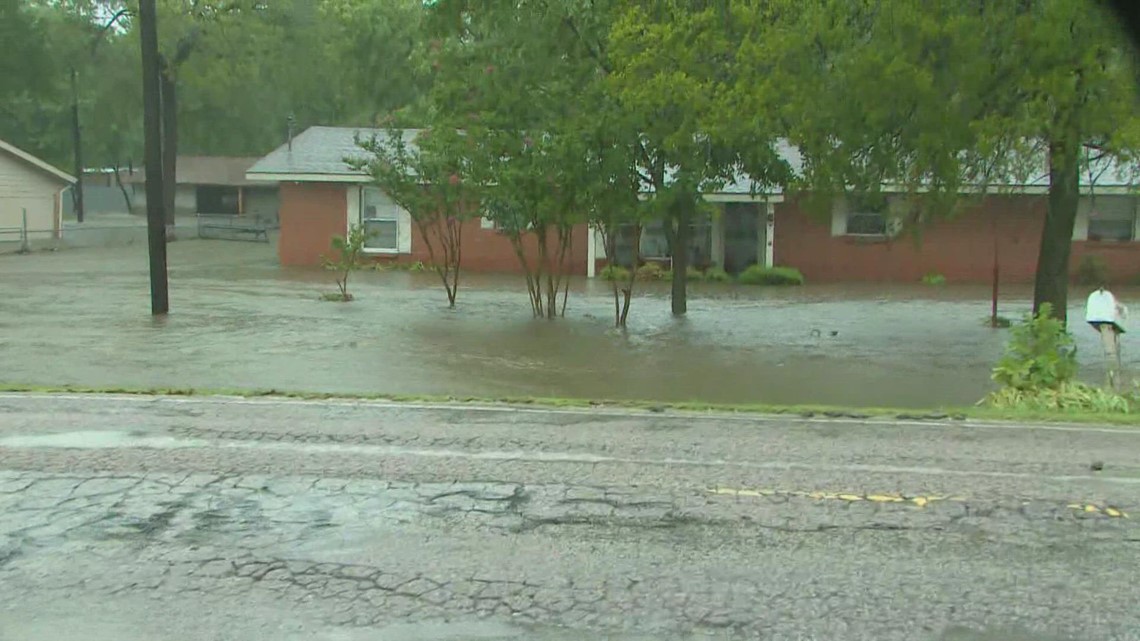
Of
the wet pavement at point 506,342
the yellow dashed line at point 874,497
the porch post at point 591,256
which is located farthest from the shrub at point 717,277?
the yellow dashed line at point 874,497

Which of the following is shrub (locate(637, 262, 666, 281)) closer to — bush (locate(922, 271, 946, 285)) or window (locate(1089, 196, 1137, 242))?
bush (locate(922, 271, 946, 285))

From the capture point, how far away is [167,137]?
50.7m

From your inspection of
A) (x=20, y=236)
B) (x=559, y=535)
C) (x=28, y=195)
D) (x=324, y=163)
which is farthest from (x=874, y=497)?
(x=28, y=195)

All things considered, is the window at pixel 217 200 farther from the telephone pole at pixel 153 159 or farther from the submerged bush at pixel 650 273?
the telephone pole at pixel 153 159

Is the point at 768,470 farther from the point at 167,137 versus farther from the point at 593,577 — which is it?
the point at 167,137

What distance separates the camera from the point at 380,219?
1277 inches

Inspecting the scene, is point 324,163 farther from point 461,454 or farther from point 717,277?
point 461,454

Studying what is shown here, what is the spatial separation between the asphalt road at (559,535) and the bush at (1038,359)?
274 cm

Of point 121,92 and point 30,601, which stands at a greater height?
point 121,92

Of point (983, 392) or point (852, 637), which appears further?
point (983, 392)

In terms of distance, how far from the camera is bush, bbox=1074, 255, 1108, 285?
29328mm

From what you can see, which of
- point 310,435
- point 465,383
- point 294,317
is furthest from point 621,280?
point 310,435

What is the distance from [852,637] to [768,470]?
9.46ft

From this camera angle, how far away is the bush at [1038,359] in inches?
457
